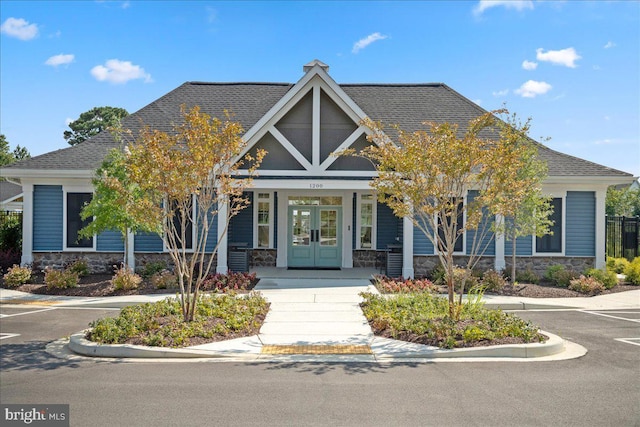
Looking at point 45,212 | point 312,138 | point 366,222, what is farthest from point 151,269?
point 366,222

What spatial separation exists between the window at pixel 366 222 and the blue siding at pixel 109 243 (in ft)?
28.4

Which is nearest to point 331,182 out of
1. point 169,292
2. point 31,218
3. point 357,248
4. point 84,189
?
point 357,248

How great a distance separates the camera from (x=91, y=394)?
257 inches

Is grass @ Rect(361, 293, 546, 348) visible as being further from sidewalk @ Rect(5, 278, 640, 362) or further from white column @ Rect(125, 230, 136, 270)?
white column @ Rect(125, 230, 136, 270)

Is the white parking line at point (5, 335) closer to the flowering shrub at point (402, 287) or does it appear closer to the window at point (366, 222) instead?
the flowering shrub at point (402, 287)

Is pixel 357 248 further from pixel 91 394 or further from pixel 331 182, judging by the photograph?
pixel 91 394

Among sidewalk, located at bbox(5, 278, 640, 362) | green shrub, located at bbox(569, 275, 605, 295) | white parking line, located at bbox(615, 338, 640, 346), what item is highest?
green shrub, located at bbox(569, 275, 605, 295)

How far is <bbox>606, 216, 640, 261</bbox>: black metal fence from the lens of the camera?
67.5 feet

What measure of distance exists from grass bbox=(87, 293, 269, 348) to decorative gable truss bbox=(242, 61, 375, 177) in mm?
5790

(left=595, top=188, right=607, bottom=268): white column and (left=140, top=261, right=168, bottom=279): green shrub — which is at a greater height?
(left=595, top=188, right=607, bottom=268): white column

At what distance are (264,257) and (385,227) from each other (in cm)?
478

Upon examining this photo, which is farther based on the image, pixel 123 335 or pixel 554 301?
pixel 554 301

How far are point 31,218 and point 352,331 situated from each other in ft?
40.8

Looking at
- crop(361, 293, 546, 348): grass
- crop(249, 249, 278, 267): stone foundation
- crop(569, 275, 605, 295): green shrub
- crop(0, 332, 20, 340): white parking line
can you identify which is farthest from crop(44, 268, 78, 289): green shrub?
crop(569, 275, 605, 295): green shrub
